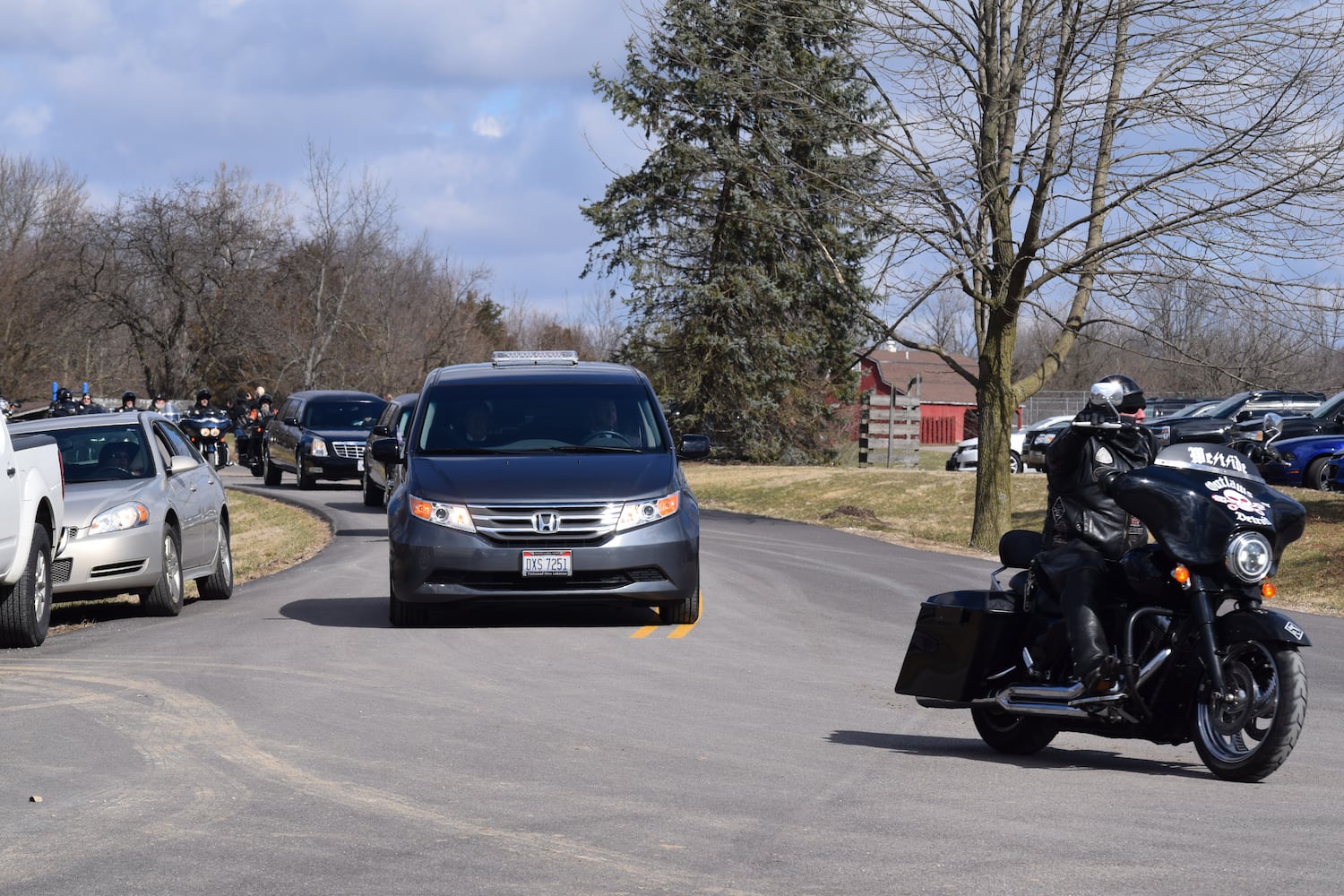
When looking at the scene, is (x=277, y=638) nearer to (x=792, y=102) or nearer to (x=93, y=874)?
(x=93, y=874)

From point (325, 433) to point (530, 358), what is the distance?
1758 centimetres

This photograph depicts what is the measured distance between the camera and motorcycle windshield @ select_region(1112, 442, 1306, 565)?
691 cm

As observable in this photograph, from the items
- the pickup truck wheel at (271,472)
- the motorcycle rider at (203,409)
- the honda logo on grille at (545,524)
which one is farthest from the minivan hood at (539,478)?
the motorcycle rider at (203,409)

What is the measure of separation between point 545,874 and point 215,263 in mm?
58646

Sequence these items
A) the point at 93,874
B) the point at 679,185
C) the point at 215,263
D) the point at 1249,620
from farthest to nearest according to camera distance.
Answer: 1. the point at 215,263
2. the point at 679,185
3. the point at 1249,620
4. the point at 93,874

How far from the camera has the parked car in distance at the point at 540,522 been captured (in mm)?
12086

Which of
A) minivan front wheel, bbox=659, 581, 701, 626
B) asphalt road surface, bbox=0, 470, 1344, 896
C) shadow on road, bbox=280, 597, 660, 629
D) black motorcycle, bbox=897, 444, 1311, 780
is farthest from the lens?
shadow on road, bbox=280, 597, 660, 629

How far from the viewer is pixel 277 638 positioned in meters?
12.0

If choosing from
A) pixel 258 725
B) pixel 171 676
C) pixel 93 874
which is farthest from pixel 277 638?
pixel 93 874

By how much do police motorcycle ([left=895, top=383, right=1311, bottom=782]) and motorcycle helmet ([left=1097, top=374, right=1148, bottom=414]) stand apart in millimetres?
208

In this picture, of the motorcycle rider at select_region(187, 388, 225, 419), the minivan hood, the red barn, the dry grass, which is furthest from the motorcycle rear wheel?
the red barn

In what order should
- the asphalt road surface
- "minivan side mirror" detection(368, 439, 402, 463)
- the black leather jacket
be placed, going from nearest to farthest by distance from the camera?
1. the asphalt road surface
2. the black leather jacket
3. "minivan side mirror" detection(368, 439, 402, 463)

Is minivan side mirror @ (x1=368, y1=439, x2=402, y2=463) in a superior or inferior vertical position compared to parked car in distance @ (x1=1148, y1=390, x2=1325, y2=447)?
inferior

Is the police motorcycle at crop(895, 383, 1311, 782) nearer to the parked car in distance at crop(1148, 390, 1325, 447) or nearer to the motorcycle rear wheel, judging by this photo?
the motorcycle rear wheel
